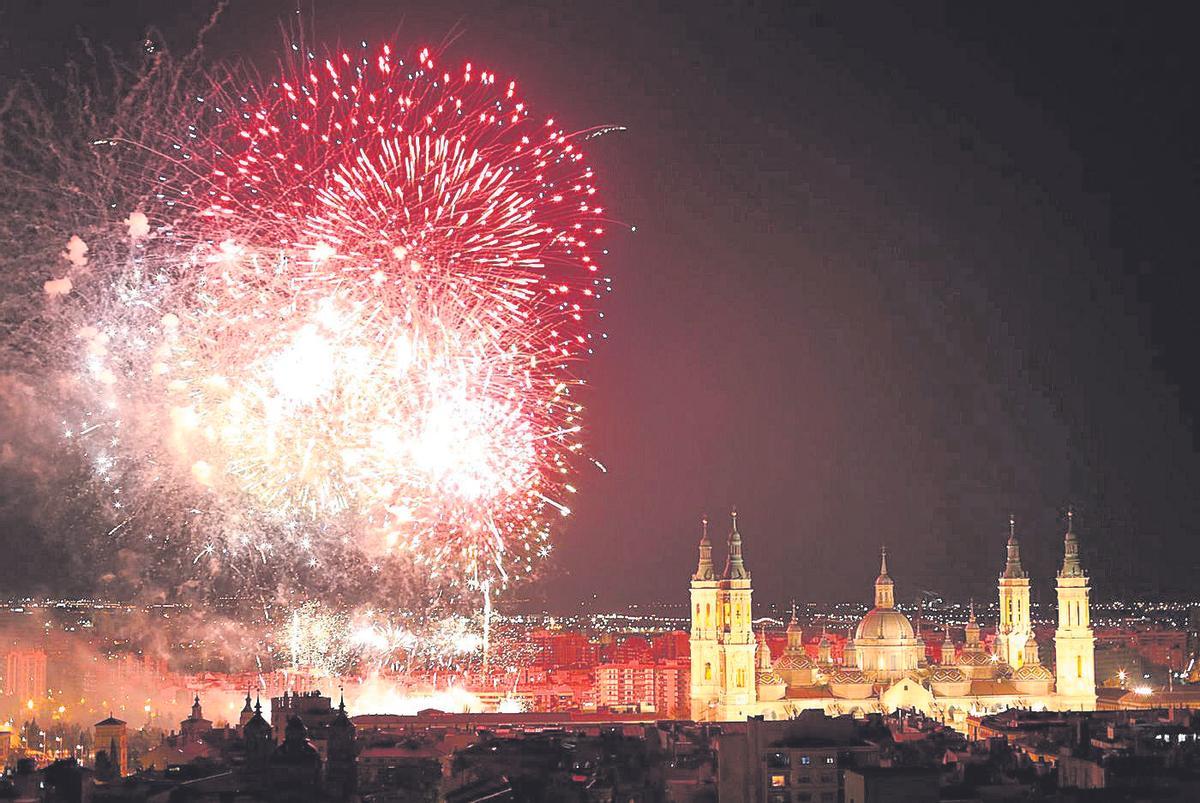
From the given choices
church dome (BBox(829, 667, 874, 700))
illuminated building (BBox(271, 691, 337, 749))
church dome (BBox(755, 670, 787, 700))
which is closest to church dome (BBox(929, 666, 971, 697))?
church dome (BBox(829, 667, 874, 700))

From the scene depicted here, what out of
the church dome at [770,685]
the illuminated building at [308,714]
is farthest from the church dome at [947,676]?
the illuminated building at [308,714]

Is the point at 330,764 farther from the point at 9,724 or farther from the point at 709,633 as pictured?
the point at 709,633

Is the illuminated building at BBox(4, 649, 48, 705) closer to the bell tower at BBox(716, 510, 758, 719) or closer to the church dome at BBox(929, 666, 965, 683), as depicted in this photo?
the bell tower at BBox(716, 510, 758, 719)

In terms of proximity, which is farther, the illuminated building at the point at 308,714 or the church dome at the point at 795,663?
the church dome at the point at 795,663

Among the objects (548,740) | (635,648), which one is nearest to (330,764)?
(548,740)

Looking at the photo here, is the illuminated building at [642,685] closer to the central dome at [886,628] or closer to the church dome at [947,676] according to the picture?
the central dome at [886,628]

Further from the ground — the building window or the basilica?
the basilica

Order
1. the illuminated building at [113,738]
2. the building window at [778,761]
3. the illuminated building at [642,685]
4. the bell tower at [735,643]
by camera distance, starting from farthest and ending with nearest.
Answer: the illuminated building at [642,685]
the bell tower at [735,643]
the illuminated building at [113,738]
the building window at [778,761]
